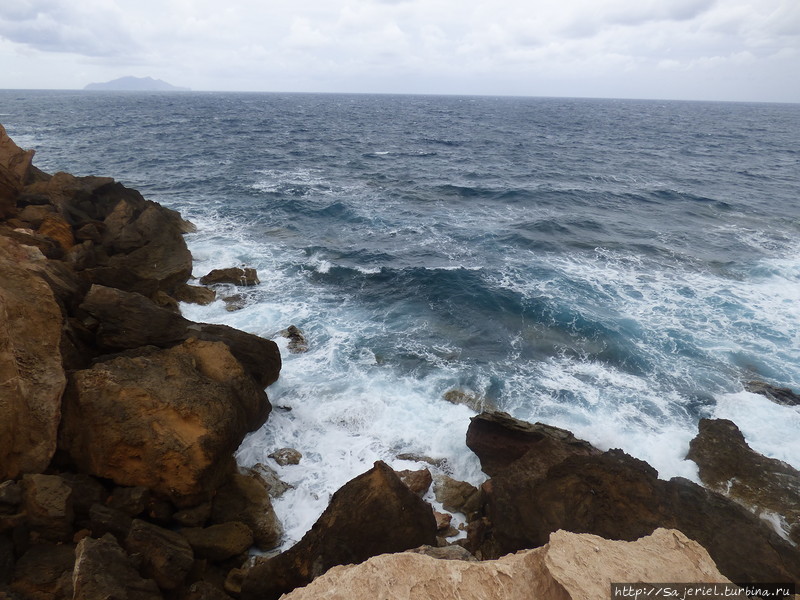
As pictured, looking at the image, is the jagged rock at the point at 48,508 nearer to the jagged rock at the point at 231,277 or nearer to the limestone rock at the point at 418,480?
the limestone rock at the point at 418,480

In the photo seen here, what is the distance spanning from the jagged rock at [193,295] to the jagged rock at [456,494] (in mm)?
14045

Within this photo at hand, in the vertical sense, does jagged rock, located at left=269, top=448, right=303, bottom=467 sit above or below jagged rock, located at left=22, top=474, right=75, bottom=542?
below

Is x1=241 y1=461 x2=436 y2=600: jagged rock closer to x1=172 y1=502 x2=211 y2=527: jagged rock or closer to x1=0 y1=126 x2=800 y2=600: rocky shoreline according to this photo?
x1=0 y1=126 x2=800 y2=600: rocky shoreline

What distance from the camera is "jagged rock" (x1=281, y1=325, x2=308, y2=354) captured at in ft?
61.8

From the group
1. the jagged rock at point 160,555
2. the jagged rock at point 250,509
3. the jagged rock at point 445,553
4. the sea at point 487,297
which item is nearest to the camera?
the jagged rock at point 445,553

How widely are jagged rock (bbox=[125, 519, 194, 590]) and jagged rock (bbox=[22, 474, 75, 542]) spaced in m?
1.23

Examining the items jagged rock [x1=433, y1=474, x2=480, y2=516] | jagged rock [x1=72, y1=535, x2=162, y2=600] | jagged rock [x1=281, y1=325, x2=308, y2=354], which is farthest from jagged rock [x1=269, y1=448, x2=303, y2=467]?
jagged rock [x1=281, y1=325, x2=308, y2=354]

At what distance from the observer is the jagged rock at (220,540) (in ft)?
32.5

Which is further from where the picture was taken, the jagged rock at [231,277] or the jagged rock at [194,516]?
the jagged rock at [231,277]

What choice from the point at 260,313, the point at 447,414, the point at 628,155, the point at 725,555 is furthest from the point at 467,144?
the point at 725,555

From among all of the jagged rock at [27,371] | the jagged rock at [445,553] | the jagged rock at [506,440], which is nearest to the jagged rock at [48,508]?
the jagged rock at [27,371]

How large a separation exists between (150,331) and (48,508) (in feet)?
19.5

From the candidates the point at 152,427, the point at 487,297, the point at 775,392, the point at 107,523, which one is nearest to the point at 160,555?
the point at 107,523

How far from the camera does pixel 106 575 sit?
7875mm
